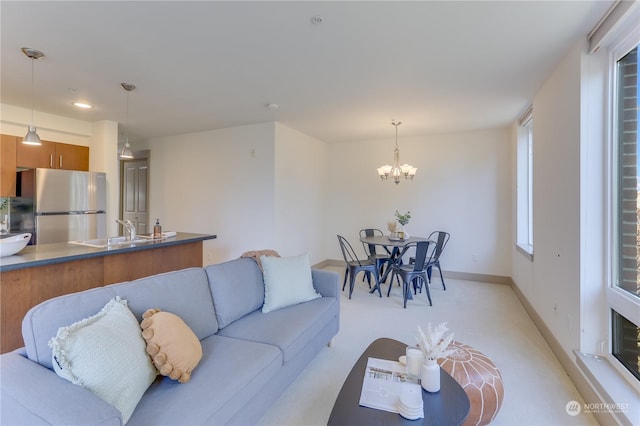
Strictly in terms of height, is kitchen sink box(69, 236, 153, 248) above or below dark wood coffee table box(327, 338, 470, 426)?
above

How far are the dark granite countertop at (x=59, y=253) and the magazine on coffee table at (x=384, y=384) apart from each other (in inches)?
91.6

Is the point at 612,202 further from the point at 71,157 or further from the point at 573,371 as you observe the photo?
the point at 71,157

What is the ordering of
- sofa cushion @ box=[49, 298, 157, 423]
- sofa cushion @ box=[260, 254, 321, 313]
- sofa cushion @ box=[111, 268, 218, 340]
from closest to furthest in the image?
1. sofa cushion @ box=[49, 298, 157, 423]
2. sofa cushion @ box=[111, 268, 218, 340]
3. sofa cushion @ box=[260, 254, 321, 313]

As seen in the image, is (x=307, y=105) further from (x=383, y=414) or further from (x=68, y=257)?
(x=383, y=414)

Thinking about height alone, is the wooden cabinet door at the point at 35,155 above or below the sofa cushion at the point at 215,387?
above

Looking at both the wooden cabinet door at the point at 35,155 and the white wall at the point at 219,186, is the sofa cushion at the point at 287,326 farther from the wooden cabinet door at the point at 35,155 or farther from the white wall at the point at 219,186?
the wooden cabinet door at the point at 35,155

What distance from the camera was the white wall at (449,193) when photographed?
4.97 m

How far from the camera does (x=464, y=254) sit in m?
5.18

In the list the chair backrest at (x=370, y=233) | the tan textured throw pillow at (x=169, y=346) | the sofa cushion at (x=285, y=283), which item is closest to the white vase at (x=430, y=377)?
the tan textured throw pillow at (x=169, y=346)

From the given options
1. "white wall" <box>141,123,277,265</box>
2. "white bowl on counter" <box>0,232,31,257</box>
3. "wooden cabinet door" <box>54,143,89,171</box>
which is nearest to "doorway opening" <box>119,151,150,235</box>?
"white wall" <box>141,123,277,265</box>

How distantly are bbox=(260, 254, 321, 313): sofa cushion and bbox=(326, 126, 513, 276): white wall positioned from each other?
136 inches

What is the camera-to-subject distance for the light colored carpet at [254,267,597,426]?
74.3 inches

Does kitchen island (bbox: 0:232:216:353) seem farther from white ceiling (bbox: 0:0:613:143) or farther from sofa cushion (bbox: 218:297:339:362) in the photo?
white ceiling (bbox: 0:0:613:143)

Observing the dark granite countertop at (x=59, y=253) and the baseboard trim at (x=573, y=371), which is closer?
the baseboard trim at (x=573, y=371)
